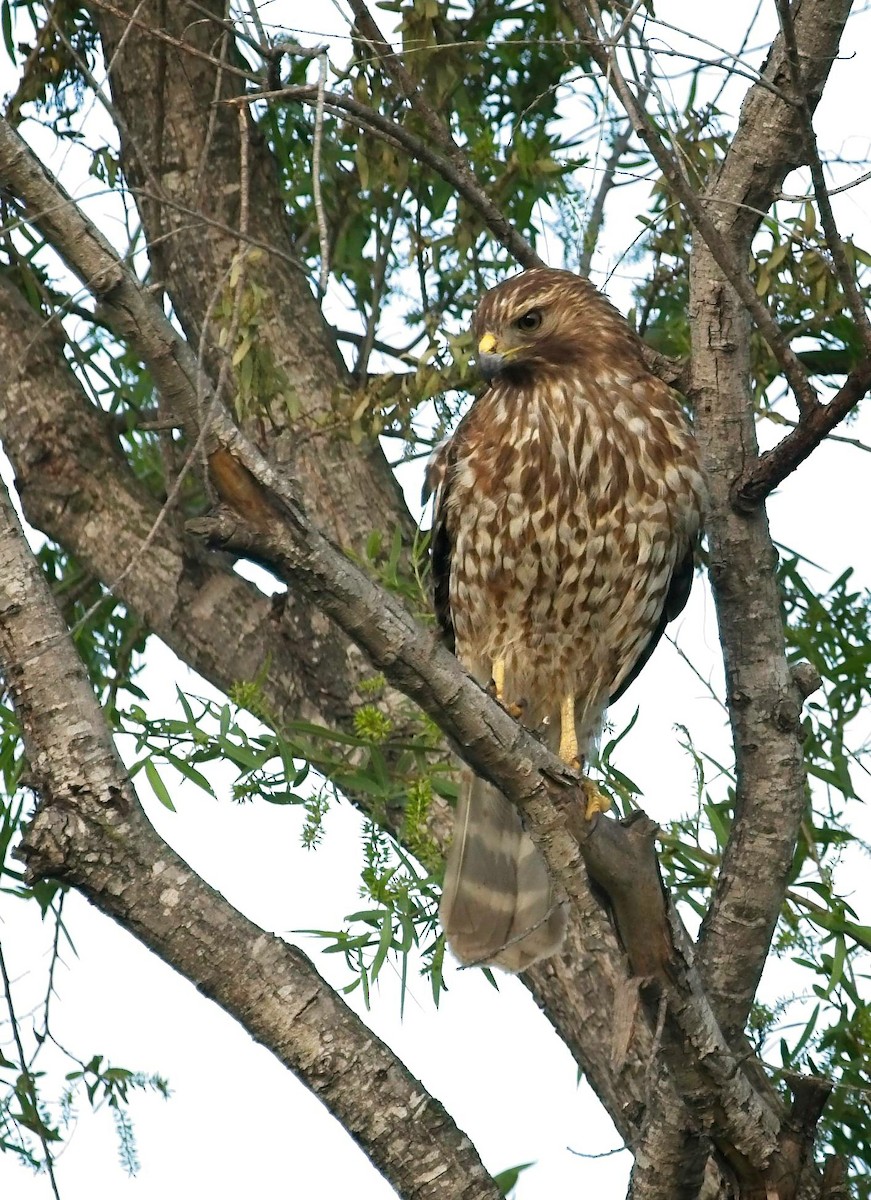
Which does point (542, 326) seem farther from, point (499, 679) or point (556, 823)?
point (556, 823)

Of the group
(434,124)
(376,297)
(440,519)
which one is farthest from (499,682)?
(434,124)

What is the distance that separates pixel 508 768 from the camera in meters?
3.06

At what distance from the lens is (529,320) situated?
4.46m

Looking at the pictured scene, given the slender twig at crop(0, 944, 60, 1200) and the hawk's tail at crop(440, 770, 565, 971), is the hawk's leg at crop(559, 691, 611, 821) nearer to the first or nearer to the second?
the hawk's tail at crop(440, 770, 565, 971)

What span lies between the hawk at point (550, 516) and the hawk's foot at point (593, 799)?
12.2 inches

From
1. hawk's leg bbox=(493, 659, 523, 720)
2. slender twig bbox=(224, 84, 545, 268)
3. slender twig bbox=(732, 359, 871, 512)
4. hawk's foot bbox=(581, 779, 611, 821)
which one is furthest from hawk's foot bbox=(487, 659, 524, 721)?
slender twig bbox=(732, 359, 871, 512)

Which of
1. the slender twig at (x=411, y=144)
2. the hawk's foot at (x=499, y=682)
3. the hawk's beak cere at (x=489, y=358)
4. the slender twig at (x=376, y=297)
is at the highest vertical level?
the slender twig at (x=376, y=297)

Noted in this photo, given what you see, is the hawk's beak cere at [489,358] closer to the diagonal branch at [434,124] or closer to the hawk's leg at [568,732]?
the diagonal branch at [434,124]

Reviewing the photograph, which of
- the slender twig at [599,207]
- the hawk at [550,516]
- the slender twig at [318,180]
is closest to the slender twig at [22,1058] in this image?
the hawk at [550,516]

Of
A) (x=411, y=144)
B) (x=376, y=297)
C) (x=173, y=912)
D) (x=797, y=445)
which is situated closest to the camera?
(x=173, y=912)

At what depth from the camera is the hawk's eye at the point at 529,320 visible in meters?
4.43

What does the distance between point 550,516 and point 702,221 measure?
141 cm

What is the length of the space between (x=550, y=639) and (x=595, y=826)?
4.68 feet

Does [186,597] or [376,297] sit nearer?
[186,597]
